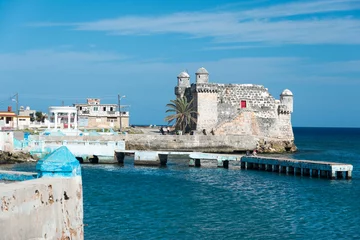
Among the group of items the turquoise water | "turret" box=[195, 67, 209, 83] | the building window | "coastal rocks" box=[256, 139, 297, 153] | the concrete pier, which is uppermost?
"turret" box=[195, 67, 209, 83]

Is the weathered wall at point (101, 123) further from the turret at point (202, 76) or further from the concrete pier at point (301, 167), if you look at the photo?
the concrete pier at point (301, 167)

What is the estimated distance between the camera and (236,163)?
131ft

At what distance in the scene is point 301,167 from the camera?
32.5 meters

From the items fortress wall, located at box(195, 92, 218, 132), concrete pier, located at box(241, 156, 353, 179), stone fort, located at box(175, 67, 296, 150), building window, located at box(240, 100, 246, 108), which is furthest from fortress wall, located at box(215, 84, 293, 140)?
concrete pier, located at box(241, 156, 353, 179)

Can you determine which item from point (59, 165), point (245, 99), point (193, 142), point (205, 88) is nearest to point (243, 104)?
point (245, 99)

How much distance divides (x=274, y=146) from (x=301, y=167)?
62.6ft

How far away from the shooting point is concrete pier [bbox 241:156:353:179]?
3062 cm

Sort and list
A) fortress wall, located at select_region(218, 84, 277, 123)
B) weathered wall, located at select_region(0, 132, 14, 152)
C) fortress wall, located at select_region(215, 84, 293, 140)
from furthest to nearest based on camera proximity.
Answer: fortress wall, located at select_region(218, 84, 277, 123) < fortress wall, located at select_region(215, 84, 293, 140) < weathered wall, located at select_region(0, 132, 14, 152)

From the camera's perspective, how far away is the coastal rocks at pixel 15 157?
3512cm

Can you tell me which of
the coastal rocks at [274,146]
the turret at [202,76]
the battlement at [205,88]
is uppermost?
the turret at [202,76]

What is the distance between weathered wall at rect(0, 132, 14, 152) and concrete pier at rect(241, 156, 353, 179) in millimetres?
14773

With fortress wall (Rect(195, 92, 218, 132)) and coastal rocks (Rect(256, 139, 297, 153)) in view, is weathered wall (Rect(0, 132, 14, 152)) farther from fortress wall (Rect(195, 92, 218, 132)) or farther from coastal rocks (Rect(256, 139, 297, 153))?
coastal rocks (Rect(256, 139, 297, 153))

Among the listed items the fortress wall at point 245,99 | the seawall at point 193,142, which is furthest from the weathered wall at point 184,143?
the fortress wall at point 245,99

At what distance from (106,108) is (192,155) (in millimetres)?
34501
